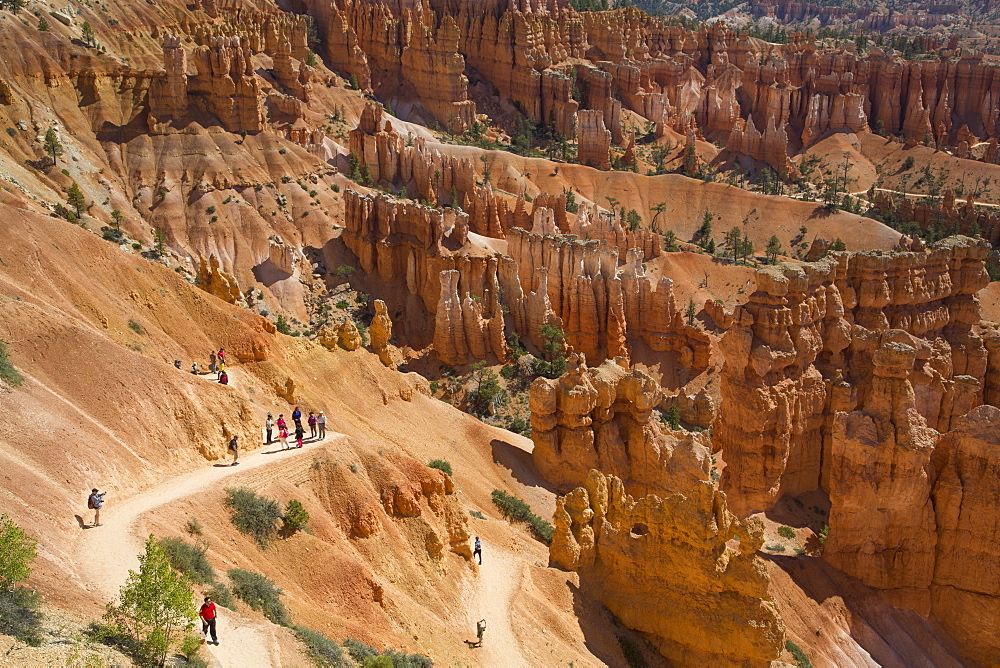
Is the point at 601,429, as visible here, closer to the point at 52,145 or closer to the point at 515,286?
the point at 515,286

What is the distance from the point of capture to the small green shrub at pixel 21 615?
13656 mm

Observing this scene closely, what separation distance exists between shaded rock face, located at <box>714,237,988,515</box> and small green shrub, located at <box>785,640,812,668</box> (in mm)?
7517

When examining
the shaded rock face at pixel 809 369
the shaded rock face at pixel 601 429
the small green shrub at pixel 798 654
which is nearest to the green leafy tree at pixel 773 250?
the shaded rock face at pixel 809 369

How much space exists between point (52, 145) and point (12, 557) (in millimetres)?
48206

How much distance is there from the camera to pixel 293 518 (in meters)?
21.6

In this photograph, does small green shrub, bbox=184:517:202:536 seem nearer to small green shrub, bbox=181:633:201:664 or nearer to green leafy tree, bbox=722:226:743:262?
small green shrub, bbox=181:633:201:664

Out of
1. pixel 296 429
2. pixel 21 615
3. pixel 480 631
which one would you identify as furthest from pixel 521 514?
pixel 21 615

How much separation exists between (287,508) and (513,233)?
40.1m

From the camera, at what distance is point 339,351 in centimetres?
3628

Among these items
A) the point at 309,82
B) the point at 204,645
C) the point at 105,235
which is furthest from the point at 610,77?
the point at 204,645

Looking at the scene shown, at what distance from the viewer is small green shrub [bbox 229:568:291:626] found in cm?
1845

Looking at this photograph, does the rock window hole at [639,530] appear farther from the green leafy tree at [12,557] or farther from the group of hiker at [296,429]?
the green leafy tree at [12,557]

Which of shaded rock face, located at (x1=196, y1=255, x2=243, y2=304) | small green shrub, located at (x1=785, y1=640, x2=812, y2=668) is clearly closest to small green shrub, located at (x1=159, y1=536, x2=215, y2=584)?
small green shrub, located at (x1=785, y1=640, x2=812, y2=668)

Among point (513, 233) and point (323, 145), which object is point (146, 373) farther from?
point (323, 145)
